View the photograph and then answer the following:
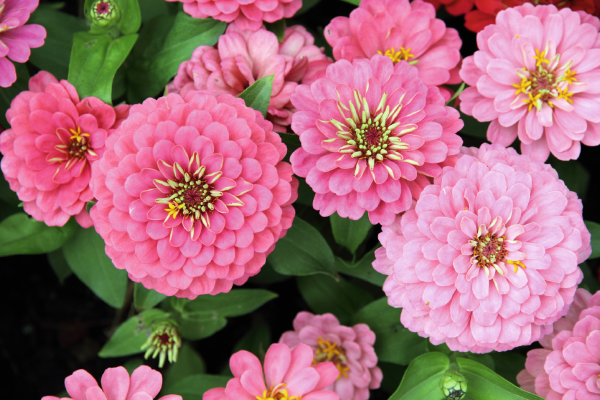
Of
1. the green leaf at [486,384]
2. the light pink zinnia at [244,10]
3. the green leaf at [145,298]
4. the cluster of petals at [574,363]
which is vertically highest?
the light pink zinnia at [244,10]

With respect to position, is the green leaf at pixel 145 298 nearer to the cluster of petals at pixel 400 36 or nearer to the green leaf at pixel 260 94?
the green leaf at pixel 260 94

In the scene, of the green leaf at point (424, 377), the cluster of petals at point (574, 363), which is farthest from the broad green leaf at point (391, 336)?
the cluster of petals at point (574, 363)

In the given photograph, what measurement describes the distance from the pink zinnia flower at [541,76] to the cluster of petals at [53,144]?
2.83 feet

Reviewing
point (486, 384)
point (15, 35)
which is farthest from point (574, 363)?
point (15, 35)

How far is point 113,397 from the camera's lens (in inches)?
37.4

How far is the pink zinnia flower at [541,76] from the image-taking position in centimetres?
104

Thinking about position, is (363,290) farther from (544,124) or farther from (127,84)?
(127,84)

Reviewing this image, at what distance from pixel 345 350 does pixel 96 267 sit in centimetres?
73

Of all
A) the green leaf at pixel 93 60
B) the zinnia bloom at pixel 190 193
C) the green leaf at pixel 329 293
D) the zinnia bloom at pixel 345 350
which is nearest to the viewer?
the zinnia bloom at pixel 190 193

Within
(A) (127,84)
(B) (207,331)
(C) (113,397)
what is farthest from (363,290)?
(A) (127,84)

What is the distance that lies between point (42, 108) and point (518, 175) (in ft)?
3.41

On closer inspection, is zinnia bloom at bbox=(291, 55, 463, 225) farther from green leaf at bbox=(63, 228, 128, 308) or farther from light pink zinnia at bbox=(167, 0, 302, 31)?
green leaf at bbox=(63, 228, 128, 308)

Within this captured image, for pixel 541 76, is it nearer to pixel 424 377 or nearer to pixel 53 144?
pixel 424 377

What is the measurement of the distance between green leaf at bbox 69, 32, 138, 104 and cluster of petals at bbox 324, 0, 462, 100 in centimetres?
50
